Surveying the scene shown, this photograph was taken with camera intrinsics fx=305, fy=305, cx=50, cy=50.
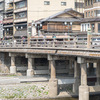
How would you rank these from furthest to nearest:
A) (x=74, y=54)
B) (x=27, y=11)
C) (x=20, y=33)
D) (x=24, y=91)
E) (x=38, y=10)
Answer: (x=20, y=33)
(x=27, y=11)
(x=38, y=10)
(x=24, y=91)
(x=74, y=54)

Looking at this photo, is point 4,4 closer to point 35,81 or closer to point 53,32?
point 53,32

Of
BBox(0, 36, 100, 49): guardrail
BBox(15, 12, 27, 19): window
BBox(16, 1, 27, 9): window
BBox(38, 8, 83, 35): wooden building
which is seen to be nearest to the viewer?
BBox(0, 36, 100, 49): guardrail

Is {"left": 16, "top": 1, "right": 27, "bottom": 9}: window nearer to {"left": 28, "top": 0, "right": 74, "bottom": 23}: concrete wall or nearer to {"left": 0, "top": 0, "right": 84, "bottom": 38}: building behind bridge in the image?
{"left": 0, "top": 0, "right": 84, "bottom": 38}: building behind bridge

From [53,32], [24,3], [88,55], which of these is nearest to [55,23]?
[53,32]

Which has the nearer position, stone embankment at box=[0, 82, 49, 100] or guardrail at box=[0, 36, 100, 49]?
guardrail at box=[0, 36, 100, 49]

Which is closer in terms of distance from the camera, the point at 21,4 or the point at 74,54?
the point at 74,54

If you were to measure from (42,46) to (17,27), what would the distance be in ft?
150

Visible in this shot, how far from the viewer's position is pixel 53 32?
65.2 meters

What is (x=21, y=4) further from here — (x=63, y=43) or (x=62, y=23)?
(x=63, y=43)

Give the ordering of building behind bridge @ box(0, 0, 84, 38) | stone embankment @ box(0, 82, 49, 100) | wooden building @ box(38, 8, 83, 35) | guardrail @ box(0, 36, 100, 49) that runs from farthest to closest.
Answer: building behind bridge @ box(0, 0, 84, 38), wooden building @ box(38, 8, 83, 35), stone embankment @ box(0, 82, 49, 100), guardrail @ box(0, 36, 100, 49)

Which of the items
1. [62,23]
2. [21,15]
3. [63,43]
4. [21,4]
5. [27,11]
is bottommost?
[63,43]

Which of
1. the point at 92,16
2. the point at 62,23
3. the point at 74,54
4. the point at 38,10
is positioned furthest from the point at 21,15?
the point at 74,54

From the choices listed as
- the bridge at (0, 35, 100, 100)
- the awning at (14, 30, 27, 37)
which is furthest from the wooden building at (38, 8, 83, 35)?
the bridge at (0, 35, 100, 100)

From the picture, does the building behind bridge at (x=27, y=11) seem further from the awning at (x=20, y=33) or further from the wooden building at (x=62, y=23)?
the wooden building at (x=62, y=23)
